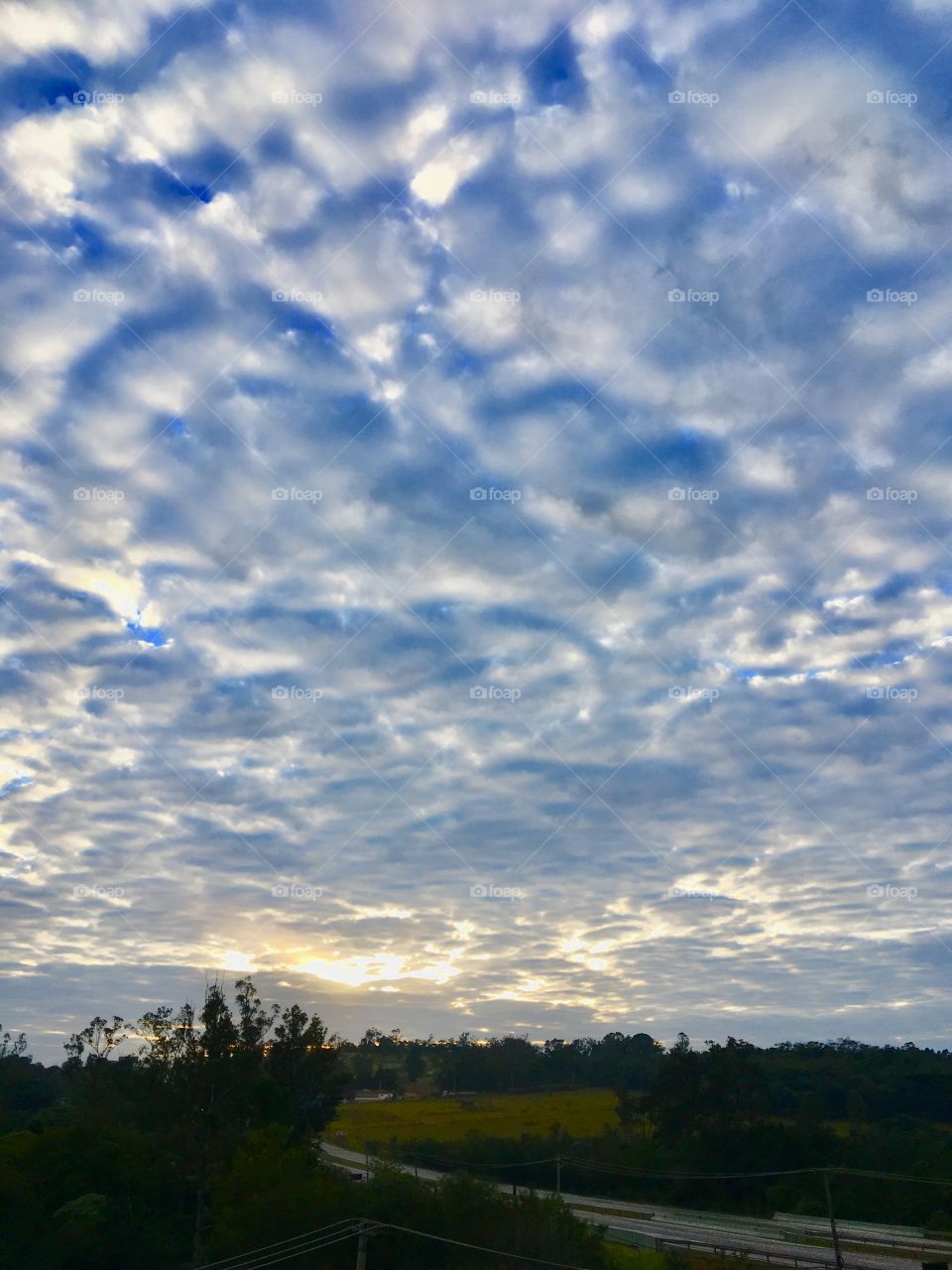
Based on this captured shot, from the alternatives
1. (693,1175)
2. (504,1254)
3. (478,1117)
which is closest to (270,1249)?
(504,1254)

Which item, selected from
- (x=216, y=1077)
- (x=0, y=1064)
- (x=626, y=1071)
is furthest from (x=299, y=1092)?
(x=626, y=1071)

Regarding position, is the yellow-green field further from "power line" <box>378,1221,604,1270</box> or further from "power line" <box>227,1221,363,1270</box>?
"power line" <box>378,1221,604,1270</box>

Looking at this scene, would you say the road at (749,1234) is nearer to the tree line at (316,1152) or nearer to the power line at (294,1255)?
the tree line at (316,1152)

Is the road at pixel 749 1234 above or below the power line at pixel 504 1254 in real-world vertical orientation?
below

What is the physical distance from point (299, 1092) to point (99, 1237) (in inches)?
823

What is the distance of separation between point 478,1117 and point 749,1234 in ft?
236

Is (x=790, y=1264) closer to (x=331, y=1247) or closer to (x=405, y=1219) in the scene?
(x=405, y=1219)

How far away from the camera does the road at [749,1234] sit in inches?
1902

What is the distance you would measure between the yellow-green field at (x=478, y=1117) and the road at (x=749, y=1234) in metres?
26.0

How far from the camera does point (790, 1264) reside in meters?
45.8

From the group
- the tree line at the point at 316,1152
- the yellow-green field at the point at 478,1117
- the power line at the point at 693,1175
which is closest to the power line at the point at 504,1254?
the tree line at the point at 316,1152

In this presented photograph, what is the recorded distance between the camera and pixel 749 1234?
201ft

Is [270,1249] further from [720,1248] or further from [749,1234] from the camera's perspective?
[749,1234]

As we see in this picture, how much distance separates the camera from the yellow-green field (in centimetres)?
10900
